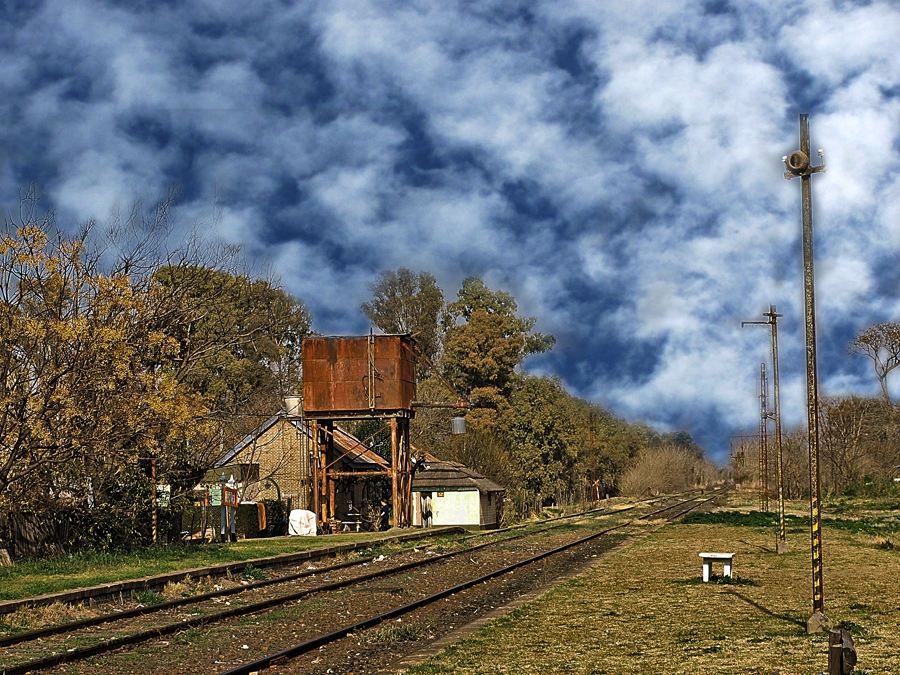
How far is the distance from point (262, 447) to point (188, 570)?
25932mm

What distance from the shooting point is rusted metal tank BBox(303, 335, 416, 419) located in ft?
143

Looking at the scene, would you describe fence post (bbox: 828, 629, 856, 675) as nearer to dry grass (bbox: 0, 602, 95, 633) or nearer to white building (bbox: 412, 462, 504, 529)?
dry grass (bbox: 0, 602, 95, 633)

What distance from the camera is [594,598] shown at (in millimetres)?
17422

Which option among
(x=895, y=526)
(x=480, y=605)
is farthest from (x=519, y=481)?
(x=480, y=605)

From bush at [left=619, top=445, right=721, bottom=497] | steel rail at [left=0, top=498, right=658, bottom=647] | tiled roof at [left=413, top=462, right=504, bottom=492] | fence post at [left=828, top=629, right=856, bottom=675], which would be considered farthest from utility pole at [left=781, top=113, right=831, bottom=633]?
bush at [left=619, top=445, right=721, bottom=497]

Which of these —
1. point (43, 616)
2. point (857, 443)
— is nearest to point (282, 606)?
point (43, 616)

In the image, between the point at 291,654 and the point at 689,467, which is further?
the point at 689,467

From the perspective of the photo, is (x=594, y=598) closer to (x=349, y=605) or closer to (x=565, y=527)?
(x=349, y=605)

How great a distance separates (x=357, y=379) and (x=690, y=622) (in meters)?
30.8

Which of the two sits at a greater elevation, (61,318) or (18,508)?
(61,318)

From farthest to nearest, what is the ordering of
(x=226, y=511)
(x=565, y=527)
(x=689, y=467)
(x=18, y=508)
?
(x=689, y=467), (x=565, y=527), (x=226, y=511), (x=18, y=508)

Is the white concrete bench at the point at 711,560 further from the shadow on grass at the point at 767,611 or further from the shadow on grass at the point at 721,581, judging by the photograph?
the shadow on grass at the point at 767,611

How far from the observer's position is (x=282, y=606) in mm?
17484

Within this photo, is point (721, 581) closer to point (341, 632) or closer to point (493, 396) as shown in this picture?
point (341, 632)
